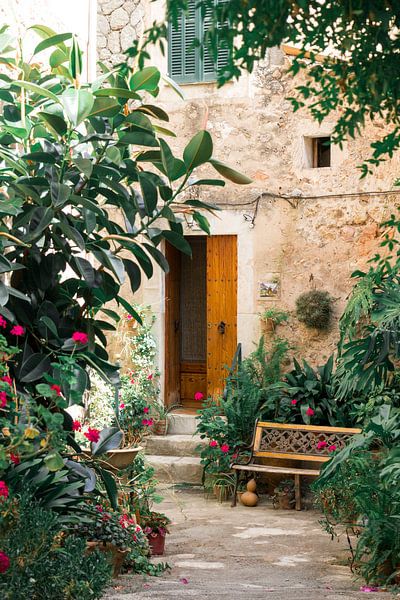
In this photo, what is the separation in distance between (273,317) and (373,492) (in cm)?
389

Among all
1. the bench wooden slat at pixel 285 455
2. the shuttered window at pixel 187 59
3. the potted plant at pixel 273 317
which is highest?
the shuttered window at pixel 187 59

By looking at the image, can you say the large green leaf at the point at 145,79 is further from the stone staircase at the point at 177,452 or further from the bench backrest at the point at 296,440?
the stone staircase at the point at 177,452

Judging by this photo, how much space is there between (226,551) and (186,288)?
16.5 ft

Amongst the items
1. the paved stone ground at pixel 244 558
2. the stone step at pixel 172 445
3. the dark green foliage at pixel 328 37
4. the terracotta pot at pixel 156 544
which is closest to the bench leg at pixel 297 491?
the paved stone ground at pixel 244 558

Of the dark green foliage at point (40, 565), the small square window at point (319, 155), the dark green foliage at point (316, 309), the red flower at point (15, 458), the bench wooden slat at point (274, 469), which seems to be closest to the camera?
the dark green foliage at point (40, 565)

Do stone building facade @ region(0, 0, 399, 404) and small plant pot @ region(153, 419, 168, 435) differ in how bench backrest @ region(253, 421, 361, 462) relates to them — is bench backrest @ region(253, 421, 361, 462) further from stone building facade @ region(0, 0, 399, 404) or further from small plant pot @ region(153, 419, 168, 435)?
small plant pot @ region(153, 419, 168, 435)

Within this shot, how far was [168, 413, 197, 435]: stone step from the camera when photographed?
9109mm

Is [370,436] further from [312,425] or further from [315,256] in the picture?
[315,256]

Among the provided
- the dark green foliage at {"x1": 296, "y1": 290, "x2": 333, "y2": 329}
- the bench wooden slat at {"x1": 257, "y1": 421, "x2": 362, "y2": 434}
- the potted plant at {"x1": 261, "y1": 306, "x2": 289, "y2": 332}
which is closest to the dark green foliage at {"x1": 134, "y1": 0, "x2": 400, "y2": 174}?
the bench wooden slat at {"x1": 257, "y1": 421, "x2": 362, "y2": 434}

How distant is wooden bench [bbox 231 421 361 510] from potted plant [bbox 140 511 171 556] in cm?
206

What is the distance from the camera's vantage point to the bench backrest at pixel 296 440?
24.9 ft

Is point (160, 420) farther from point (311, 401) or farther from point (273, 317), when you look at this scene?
point (311, 401)

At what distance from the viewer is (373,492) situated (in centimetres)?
489

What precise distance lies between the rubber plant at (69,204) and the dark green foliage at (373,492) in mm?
1431
